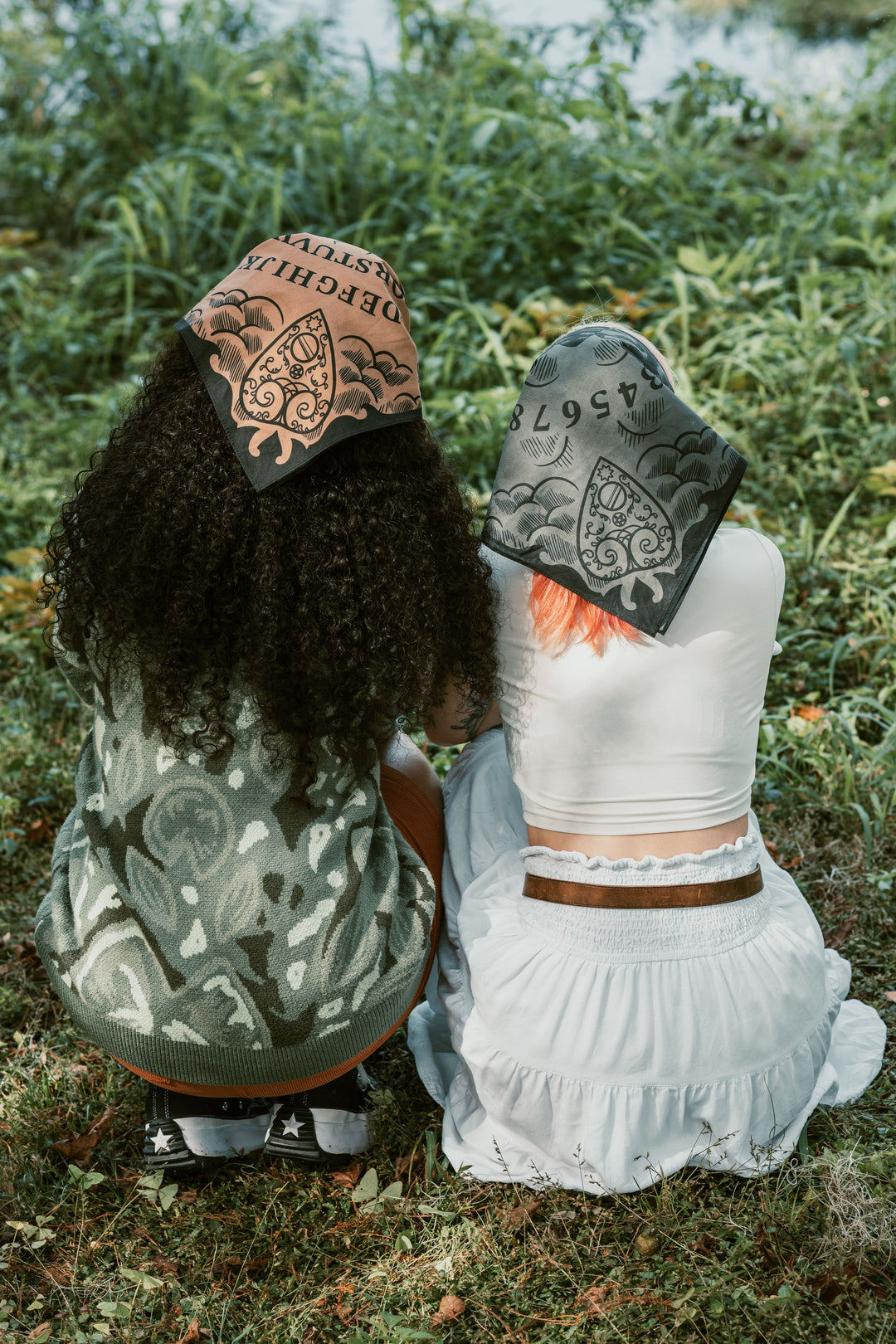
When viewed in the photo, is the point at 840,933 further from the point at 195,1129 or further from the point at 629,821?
the point at 195,1129

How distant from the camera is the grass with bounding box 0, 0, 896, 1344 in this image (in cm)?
165

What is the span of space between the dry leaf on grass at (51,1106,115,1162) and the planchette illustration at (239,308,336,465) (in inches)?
48.5

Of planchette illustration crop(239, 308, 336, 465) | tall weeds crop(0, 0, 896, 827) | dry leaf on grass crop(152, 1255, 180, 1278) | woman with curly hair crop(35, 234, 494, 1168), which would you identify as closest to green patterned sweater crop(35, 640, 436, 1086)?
woman with curly hair crop(35, 234, 494, 1168)

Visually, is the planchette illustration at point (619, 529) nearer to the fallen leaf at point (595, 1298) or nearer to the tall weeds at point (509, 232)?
the fallen leaf at point (595, 1298)

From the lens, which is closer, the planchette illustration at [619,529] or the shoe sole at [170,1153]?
the planchette illustration at [619,529]

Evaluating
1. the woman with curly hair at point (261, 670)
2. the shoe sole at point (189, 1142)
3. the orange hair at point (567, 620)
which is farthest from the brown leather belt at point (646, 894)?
the shoe sole at point (189, 1142)

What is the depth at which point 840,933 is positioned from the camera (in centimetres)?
233

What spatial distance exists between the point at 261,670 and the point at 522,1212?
3.04 feet

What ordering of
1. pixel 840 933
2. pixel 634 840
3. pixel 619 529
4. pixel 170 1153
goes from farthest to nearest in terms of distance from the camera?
pixel 840 933 < pixel 170 1153 < pixel 634 840 < pixel 619 529

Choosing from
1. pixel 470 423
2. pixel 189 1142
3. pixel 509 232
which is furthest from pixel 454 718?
pixel 509 232

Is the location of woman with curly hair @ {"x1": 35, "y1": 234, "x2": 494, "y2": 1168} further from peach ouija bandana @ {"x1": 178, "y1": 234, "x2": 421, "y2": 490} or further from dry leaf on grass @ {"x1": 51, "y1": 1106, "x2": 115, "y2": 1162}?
dry leaf on grass @ {"x1": 51, "y1": 1106, "x2": 115, "y2": 1162}

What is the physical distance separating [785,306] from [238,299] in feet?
10.7

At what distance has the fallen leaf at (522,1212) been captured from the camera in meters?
1.73

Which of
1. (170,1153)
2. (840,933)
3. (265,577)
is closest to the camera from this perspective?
(265,577)
